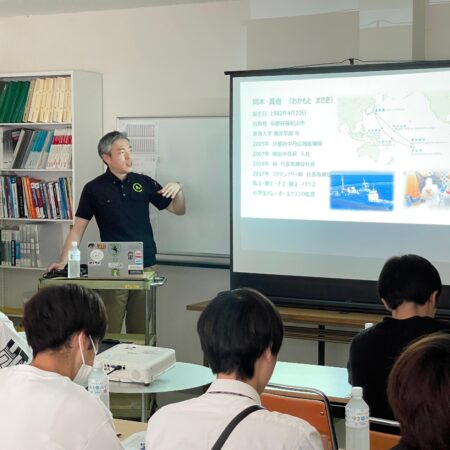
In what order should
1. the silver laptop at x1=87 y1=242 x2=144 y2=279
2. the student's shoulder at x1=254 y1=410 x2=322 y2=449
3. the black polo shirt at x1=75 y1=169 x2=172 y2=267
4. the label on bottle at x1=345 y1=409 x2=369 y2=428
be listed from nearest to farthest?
the student's shoulder at x1=254 y1=410 x2=322 y2=449
the label on bottle at x1=345 y1=409 x2=369 y2=428
the silver laptop at x1=87 y1=242 x2=144 y2=279
the black polo shirt at x1=75 y1=169 x2=172 y2=267

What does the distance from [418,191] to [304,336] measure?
1.15 meters

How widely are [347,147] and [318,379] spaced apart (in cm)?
185

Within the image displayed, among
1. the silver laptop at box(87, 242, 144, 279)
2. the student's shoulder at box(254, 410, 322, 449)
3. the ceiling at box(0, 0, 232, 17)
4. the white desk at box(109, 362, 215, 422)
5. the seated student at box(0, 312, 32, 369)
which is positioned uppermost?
the ceiling at box(0, 0, 232, 17)

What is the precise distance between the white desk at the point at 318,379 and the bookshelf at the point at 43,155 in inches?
111

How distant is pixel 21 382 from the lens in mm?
1856

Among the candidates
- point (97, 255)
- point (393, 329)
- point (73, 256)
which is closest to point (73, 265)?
point (73, 256)

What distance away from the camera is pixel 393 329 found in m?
2.66

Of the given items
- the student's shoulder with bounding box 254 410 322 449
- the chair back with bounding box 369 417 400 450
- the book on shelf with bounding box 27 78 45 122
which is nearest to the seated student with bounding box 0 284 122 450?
the student's shoulder with bounding box 254 410 322 449

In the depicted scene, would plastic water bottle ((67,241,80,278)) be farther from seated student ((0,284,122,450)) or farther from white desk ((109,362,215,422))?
seated student ((0,284,122,450))

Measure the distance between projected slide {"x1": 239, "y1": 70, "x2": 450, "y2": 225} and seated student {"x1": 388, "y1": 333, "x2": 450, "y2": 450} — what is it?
3.01 m

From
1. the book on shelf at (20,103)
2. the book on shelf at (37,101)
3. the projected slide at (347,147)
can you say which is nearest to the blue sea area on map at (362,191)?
the projected slide at (347,147)

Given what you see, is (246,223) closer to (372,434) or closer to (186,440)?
(372,434)

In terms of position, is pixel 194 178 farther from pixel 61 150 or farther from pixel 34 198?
pixel 34 198

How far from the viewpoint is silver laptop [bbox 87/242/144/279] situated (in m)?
4.44
